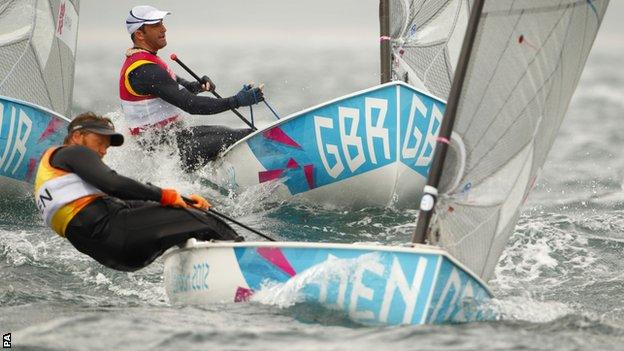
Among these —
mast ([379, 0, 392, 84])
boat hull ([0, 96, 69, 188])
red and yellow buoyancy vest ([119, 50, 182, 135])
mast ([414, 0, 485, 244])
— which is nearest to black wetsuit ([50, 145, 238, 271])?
mast ([414, 0, 485, 244])

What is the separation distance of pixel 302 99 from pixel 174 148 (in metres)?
16.6

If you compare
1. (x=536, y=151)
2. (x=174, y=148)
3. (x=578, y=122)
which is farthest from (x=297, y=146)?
(x=578, y=122)

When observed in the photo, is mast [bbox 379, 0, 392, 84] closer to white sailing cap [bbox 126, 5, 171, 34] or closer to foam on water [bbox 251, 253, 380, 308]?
white sailing cap [bbox 126, 5, 171, 34]

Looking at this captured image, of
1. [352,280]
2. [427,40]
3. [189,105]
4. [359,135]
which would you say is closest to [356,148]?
[359,135]

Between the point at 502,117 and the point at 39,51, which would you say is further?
the point at 39,51

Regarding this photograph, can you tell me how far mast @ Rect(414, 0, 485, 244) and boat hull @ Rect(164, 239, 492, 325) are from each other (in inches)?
6.8

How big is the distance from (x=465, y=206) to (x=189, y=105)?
3492mm

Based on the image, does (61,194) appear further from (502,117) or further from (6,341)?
(502,117)

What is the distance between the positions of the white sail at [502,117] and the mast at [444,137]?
47 mm

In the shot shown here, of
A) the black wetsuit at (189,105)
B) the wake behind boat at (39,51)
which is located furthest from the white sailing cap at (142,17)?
the wake behind boat at (39,51)

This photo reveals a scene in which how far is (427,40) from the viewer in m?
9.93

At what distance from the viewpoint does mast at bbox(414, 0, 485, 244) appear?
5.44 m

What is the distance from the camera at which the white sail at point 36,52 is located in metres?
10.6

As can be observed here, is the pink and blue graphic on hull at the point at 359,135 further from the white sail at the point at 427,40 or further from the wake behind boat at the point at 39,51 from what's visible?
the wake behind boat at the point at 39,51
